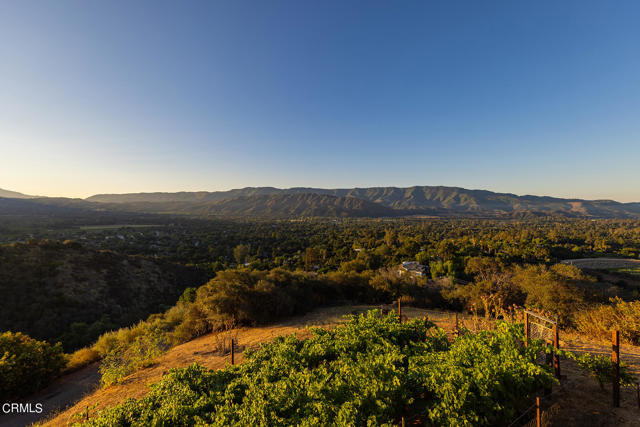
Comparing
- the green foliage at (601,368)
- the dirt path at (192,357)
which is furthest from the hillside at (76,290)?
the green foliage at (601,368)

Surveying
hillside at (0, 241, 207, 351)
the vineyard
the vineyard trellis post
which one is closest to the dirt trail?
the vineyard trellis post

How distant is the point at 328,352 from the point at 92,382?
10924 millimetres

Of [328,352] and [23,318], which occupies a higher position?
[328,352]

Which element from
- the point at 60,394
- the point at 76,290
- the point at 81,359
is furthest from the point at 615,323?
the point at 76,290

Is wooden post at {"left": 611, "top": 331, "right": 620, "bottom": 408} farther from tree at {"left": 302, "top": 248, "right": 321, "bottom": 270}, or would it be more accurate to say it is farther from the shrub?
tree at {"left": 302, "top": 248, "right": 321, "bottom": 270}

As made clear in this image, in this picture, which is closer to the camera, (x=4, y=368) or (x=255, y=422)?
(x=255, y=422)

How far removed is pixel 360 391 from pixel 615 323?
1295 cm

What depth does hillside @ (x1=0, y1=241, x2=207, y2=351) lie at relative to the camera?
18328 millimetres

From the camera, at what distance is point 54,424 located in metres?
7.19

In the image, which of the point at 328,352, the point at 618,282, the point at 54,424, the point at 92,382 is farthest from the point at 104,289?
the point at 618,282

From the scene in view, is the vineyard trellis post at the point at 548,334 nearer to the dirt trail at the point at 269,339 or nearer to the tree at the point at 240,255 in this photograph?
the dirt trail at the point at 269,339

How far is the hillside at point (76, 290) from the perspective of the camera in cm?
1833

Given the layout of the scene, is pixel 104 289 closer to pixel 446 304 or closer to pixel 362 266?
pixel 362 266

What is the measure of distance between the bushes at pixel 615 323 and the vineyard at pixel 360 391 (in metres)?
7.36
